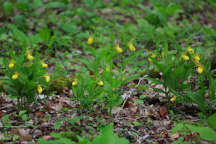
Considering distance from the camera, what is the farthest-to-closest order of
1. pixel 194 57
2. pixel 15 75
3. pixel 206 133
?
pixel 194 57, pixel 15 75, pixel 206 133

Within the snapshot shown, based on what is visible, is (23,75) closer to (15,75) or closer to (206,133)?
(15,75)

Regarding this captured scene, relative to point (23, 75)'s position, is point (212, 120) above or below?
below

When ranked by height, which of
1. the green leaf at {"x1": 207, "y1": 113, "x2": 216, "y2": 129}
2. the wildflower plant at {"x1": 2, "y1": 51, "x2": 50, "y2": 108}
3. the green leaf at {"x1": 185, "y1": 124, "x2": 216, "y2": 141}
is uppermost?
the wildflower plant at {"x1": 2, "y1": 51, "x2": 50, "y2": 108}

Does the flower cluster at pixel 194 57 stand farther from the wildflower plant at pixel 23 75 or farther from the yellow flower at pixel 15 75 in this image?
the yellow flower at pixel 15 75

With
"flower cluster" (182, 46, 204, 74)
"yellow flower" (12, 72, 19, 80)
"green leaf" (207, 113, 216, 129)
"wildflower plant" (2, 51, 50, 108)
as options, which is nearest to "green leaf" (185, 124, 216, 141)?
"green leaf" (207, 113, 216, 129)

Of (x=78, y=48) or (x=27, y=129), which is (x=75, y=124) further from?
(x=78, y=48)

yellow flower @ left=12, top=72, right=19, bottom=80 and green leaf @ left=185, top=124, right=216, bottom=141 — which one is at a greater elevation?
yellow flower @ left=12, top=72, right=19, bottom=80

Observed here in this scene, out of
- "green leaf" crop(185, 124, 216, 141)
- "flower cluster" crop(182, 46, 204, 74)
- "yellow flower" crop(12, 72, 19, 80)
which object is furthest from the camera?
"flower cluster" crop(182, 46, 204, 74)

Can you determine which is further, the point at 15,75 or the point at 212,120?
the point at 15,75

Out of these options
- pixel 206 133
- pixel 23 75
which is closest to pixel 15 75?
pixel 23 75

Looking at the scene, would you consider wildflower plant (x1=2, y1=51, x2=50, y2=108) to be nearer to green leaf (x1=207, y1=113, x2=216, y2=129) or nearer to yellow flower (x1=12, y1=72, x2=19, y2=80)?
yellow flower (x1=12, y1=72, x2=19, y2=80)

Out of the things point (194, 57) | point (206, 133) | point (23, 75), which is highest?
point (194, 57)

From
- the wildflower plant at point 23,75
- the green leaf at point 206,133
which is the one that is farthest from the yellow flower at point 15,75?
the green leaf at point 206,133

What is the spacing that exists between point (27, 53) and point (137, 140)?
5.28ft
